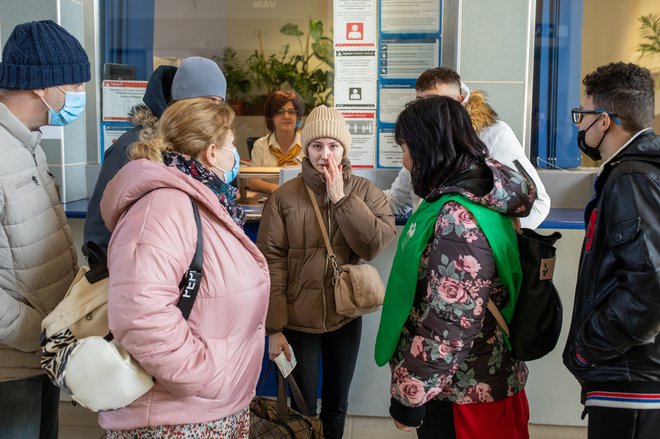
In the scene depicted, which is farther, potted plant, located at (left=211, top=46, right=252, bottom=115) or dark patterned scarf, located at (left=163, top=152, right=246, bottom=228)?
potted plant, located at (left=211, top=46, right=252, bottom=115)

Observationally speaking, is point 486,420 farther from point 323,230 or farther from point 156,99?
point 156,99

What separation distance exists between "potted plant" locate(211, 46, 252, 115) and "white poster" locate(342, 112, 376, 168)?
2415 millimetres

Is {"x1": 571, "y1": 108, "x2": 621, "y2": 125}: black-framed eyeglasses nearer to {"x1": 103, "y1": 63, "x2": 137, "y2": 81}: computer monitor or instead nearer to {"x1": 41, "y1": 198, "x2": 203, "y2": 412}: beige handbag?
{"x1": 41, "y1": 198, "x2": 203, "y2": 412}: beige handbag

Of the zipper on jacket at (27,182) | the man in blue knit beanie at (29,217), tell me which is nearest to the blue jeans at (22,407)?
the man in blue knit beanie at (29,217)

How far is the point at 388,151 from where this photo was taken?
4.53 meters

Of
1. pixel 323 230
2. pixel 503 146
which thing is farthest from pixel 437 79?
pixel 323 230

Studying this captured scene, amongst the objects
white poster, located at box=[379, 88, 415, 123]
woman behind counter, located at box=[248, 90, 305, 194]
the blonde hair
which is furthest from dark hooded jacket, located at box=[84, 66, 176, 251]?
woman behind counter, located at box=[248, 90, 305, 194]

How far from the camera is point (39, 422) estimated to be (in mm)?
2400

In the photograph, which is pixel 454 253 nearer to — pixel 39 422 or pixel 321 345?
pixel 321 345

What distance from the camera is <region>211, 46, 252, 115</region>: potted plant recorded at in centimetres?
675

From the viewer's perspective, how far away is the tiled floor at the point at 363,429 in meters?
3.84

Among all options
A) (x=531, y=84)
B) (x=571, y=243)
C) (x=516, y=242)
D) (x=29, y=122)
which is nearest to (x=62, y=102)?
(x=29, y=122)

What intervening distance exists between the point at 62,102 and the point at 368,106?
244cm

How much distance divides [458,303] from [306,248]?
116cm
